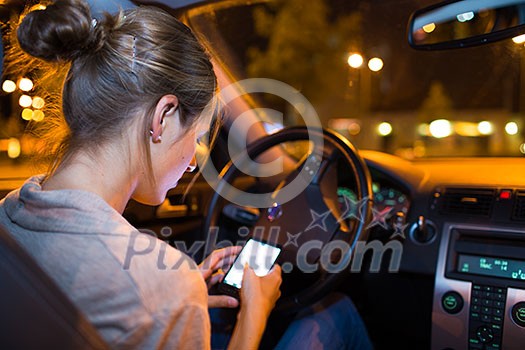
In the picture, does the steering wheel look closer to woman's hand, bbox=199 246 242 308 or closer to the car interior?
the car interior

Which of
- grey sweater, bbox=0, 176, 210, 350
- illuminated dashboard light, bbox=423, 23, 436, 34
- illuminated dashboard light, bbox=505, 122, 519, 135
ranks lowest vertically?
grey sweater, bbox=0, 176, 210, 350

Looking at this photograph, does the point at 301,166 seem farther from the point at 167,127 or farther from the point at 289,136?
the point at 167,127

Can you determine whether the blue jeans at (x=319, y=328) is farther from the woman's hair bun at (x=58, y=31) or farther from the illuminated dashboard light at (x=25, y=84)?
the woman's hair bun at (x=58, y=31)

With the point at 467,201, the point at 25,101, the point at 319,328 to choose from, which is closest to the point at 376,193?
the point at 467,201

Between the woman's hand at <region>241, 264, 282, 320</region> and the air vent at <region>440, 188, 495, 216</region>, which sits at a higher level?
the air vent at <region>440, 188, 495, 216</region>

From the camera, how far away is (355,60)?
304cm

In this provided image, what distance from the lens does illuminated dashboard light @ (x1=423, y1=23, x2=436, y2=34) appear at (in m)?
1.96

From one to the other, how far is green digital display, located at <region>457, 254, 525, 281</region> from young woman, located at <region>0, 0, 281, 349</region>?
890mm

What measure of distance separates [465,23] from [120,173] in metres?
1.37

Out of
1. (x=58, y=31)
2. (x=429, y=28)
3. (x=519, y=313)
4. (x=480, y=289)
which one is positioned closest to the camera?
(x=58, y=31)

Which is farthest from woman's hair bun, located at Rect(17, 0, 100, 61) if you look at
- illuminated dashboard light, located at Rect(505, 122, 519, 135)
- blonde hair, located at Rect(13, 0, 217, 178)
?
illuminated dashboard light, located at Rect(505, 122, 519, 135)

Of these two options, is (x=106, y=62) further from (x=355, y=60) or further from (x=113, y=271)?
(x=355, y=60)

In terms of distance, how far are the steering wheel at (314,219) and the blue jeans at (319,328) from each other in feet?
0.35

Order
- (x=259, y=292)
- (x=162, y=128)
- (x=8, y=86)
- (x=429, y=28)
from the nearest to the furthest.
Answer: (x=162, y=128)
(x=259, y=292)
(x=8, y=86)
(x=429, y=28)
